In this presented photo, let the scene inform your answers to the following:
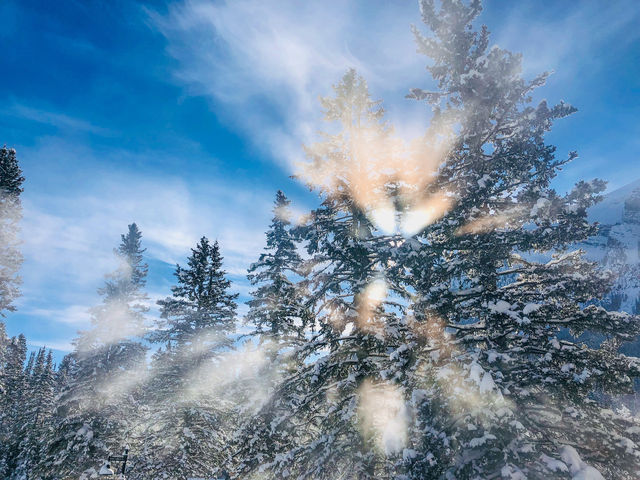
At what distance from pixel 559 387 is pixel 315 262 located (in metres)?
7.57

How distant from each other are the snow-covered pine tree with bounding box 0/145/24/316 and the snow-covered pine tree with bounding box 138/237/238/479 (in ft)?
28.1

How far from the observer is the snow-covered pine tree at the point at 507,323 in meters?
6.07

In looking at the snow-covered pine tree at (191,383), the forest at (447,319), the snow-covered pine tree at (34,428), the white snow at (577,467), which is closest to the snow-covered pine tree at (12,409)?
the snow-covered pine tree at (34,428)

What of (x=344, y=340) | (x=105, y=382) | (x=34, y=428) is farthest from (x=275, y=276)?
(x=34, y=428)

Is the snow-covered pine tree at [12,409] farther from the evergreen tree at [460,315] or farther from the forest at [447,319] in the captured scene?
the evergreen tree at [460,315]

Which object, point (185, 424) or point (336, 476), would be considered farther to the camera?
→ point (185, 424)

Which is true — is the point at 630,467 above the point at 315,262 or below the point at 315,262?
below

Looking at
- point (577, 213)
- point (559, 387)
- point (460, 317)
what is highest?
point (577, 213)

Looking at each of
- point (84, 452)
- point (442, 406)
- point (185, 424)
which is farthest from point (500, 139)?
point (84, 452)

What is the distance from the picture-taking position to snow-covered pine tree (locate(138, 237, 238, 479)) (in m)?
17.7

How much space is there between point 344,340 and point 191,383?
1382 cm

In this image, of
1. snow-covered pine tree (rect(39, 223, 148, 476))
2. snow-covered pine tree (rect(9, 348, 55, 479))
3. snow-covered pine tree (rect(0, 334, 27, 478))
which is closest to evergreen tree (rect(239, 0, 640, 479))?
snow-covered pine tree (rect(39, 223, 148, 476))

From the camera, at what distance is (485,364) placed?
6922mm

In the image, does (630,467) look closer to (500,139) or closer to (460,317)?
(460,317)
